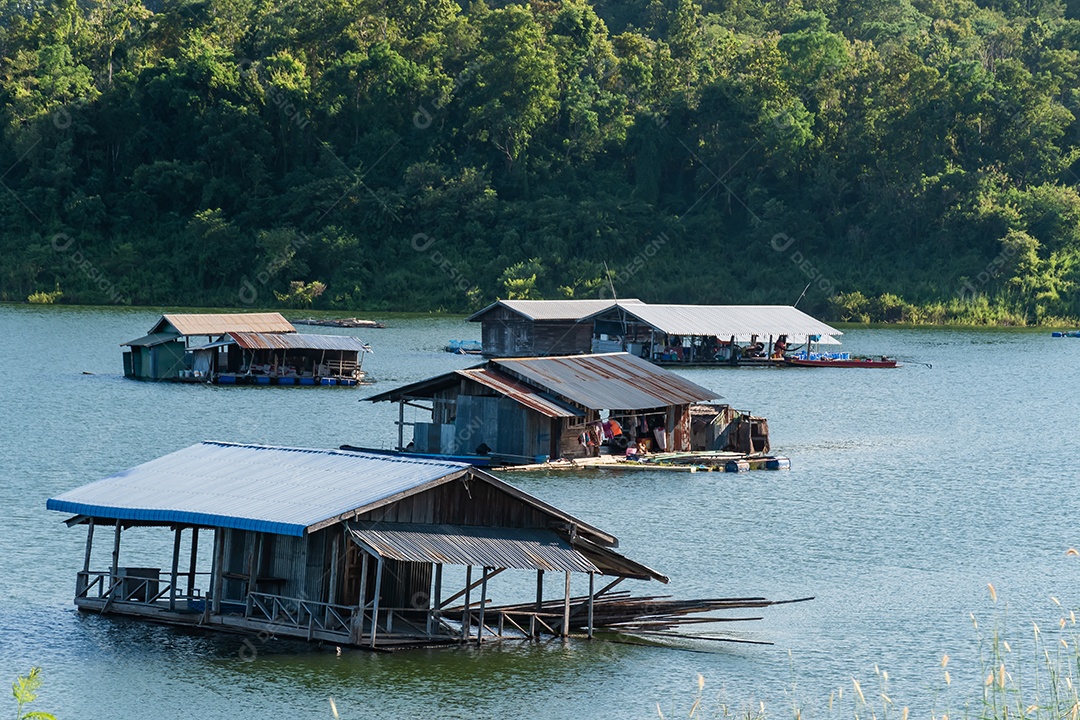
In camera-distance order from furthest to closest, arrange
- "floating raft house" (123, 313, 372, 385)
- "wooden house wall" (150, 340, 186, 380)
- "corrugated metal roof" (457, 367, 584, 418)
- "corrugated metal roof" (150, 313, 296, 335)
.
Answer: "wooden house wall" (150, 340, 186, 380) → "floating raft house" (123, 313, 372, 385) → "corrugated metal roof" (150, 313, 296, 335) → "corrugated metal roof" (457, 367, 584, 418)

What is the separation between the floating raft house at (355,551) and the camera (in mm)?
27062

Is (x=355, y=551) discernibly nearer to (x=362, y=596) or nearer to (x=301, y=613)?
(x=362, y=596)

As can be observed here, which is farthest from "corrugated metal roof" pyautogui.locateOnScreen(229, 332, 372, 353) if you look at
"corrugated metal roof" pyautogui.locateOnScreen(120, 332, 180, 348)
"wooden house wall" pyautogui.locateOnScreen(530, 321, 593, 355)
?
"wooden house wall" pyautogui.locateOnScreen(530, 321, 593, 355)

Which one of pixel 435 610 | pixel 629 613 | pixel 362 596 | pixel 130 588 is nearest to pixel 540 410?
pixel 629 613

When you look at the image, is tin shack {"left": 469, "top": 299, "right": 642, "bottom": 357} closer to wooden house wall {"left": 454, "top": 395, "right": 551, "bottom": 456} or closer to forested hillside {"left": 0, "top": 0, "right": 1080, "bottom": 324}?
forested hillside {"left": 0, "top": 0, "right": 1080, "bottom": 324}

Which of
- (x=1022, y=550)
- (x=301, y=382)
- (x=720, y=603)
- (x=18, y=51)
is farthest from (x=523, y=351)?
(x=18, y=51)

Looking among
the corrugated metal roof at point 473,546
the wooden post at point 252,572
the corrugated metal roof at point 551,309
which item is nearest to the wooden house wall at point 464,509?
the corrugated metal roof at point 473,546

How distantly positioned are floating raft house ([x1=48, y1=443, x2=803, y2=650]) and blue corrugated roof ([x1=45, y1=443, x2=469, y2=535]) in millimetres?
38

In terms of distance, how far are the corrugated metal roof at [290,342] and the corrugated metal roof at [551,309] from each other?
521 inches

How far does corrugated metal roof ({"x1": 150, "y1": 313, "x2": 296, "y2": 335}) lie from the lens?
75.1m

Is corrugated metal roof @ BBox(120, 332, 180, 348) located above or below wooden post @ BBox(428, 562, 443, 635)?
above

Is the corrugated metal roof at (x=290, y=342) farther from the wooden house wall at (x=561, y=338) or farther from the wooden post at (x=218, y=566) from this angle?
the wooden post at (x=218, y=566)

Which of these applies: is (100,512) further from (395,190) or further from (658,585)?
(395,190)

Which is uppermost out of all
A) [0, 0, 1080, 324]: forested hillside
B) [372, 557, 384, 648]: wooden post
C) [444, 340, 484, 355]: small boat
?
[0, 0, 1080, 324]: forested hillside
